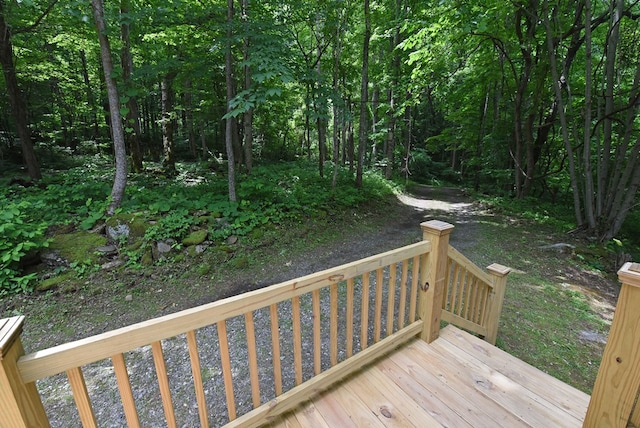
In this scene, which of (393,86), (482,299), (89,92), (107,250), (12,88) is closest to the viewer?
(482,299)

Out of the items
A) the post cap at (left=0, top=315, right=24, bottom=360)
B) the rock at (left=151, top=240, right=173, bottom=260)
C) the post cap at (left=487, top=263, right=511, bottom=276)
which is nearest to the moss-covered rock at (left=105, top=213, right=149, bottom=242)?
the rock at (left=151, top=240, right=173, bottom=260)

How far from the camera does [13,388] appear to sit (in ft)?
3.10

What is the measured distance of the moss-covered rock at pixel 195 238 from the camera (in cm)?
496

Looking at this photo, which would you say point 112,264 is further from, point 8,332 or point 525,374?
point 525,374

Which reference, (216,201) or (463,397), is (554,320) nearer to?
(463,397)

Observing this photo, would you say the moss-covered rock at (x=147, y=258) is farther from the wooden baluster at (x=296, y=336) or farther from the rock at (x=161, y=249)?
the wooden baluster at (x=296, y=336)

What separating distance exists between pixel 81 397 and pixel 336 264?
4.19 meters

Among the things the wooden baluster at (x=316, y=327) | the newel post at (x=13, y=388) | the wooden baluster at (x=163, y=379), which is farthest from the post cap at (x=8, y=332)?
the wooden baluster at (x=316, y=327)

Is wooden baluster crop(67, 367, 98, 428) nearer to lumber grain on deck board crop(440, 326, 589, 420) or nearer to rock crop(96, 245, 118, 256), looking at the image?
lumber grain on deck board crop(440, 326, 589, 420)

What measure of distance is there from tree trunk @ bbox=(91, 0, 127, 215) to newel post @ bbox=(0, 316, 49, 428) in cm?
509

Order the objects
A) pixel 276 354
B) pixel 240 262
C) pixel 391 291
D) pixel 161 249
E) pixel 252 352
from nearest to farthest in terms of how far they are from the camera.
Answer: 1. pixel 252 352
2. pixel 276 354
3. pixel 391 291
4. pixel 161 249
5. pixel 240 262

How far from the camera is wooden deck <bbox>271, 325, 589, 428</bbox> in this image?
179 centimetres

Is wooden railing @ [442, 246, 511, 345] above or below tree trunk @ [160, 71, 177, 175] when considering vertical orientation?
below

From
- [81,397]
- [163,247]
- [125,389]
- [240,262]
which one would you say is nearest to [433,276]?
[125,389]
